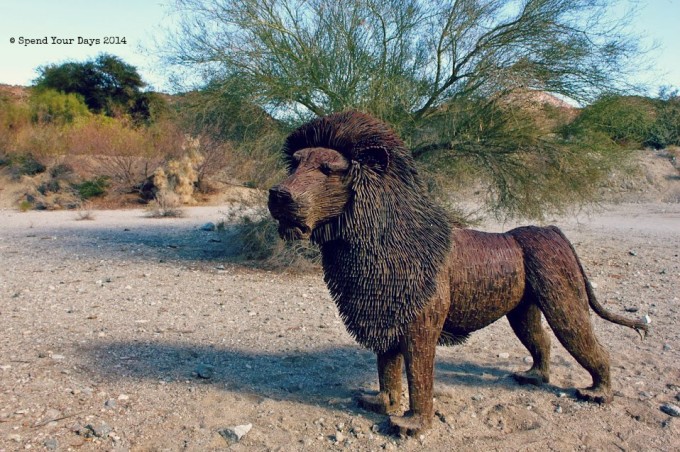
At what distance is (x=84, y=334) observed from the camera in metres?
5.14

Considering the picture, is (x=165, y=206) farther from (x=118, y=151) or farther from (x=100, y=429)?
(x=100, y=429)

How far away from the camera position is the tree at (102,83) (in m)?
33.2

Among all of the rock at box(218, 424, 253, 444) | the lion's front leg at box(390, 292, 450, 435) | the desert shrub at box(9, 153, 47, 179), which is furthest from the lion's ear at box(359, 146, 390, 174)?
the desert shrub at box(9, 153, 47, 179)

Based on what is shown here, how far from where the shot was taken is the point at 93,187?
70.8 ft

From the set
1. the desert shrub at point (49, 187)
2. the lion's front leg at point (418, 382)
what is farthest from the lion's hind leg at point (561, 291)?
the desert shrub at point (49, 187)

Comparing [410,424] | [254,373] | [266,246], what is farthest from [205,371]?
[266,246]

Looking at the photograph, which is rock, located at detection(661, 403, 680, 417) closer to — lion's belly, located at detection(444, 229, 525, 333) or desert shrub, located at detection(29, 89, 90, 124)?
lion's belly, located at detection(444, 229, 525, 333)

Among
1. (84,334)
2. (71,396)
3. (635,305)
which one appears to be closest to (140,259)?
(84,334)

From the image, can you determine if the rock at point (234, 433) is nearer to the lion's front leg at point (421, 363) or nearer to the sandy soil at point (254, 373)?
the sandy soil at point (254, 373)

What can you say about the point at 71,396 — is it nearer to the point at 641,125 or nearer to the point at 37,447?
the point at 37,447

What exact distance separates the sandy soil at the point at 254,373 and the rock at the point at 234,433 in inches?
2.0

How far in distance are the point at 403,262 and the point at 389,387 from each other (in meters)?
0.94

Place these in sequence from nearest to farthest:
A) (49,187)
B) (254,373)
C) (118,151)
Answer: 1. (254,373)
2. (49,187)
3. (118,151)

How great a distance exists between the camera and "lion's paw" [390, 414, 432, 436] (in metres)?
3.34
